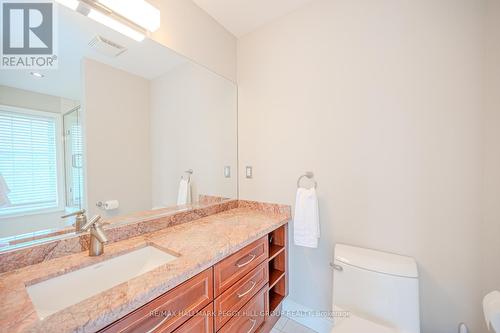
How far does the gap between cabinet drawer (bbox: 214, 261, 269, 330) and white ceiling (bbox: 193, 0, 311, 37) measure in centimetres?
197

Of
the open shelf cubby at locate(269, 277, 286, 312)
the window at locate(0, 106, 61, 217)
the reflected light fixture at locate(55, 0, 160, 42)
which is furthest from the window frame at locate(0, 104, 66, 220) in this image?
the open shelf cubby at locate(269, 277, 286, 312)

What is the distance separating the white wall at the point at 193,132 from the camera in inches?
55.7

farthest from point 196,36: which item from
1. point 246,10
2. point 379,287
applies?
point 379,287

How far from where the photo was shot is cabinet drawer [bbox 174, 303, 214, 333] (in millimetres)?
816

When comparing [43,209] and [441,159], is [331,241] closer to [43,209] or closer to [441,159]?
[441,159]

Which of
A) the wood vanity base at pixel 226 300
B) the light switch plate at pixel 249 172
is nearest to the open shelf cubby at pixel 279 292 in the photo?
the wood vanity base at pixel 226 300

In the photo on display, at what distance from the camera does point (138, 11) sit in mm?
1135

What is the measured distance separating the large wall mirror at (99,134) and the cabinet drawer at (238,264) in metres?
0.64

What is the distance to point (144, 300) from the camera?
67 centimetres

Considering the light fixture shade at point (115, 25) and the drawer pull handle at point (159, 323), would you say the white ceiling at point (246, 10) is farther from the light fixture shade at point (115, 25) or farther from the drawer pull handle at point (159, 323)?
the drawer pull handle at point (159, 323)

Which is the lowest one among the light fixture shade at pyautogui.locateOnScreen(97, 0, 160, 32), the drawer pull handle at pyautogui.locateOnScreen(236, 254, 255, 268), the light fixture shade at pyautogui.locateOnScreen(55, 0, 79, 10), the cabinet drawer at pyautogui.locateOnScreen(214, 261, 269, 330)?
the cabinet drawer at pyautogui.locateOnScreen(214, 261, 269, 330)

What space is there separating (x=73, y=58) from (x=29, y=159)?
542 mm

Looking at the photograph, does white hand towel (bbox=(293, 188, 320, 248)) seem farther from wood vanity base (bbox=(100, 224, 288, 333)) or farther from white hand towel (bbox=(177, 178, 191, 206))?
white hand towel (bbox=(177, 178, 191, 206))

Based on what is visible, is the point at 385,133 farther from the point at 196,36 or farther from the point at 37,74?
the point at 37,74
